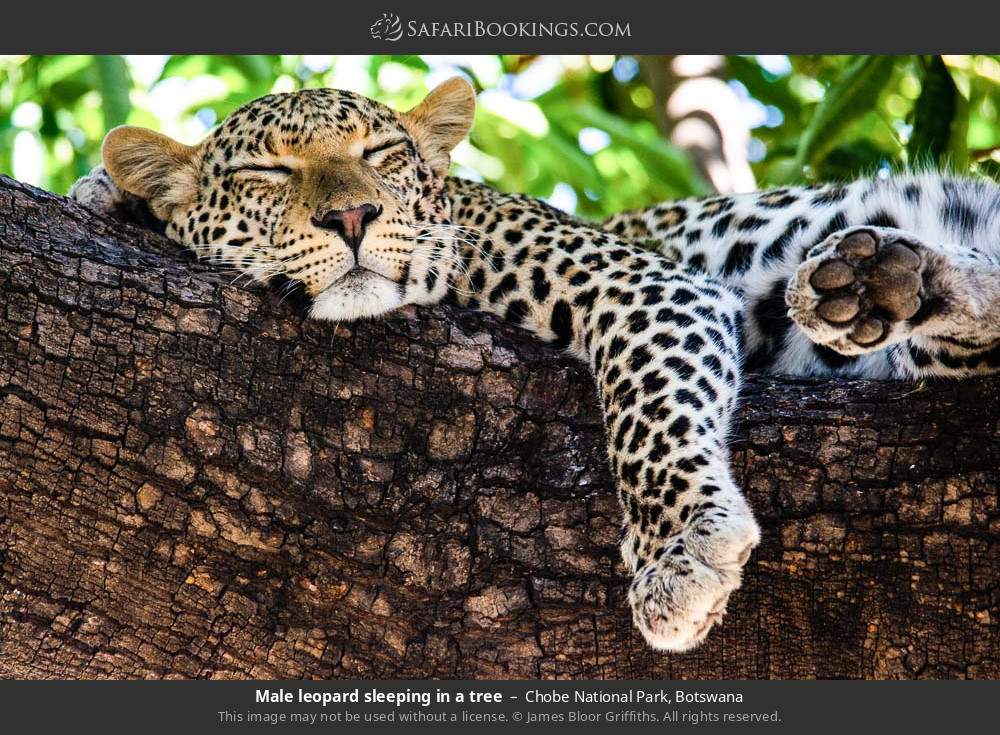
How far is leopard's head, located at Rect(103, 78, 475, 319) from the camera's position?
4891 mm

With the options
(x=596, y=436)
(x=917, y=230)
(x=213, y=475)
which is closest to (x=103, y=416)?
(x=213, y=475)

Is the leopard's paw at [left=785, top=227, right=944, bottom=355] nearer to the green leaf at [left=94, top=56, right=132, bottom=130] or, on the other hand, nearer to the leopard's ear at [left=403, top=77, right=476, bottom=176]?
the leopard's ear at [left=403, top=77, right=476, bottom=176]

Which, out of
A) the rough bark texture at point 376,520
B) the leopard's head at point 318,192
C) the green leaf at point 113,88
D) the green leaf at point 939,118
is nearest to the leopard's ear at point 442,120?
the leopard's head at point 318,192

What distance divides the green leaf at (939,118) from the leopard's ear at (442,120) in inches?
90.2

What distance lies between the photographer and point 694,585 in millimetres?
3926

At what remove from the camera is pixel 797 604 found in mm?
4145

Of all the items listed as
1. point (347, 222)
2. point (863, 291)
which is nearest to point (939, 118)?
point (863, 291)

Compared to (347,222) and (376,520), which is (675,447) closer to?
(376,520)

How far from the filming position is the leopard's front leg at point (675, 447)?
3.95 metres

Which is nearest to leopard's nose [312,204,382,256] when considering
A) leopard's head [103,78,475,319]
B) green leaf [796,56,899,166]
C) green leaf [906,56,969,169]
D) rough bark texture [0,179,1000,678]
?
leopard's head [103,78,475,319]

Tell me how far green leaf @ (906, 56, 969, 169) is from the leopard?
0.48m

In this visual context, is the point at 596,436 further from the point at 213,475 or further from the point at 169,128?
the point at 169,128

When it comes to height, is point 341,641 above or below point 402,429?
below

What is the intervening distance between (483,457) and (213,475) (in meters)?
0.99
